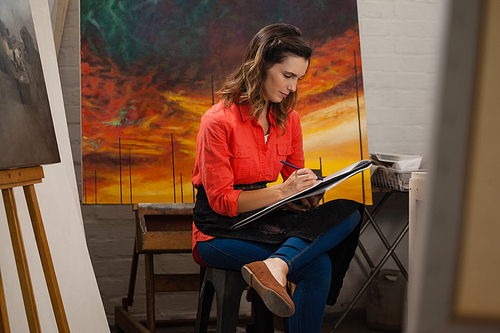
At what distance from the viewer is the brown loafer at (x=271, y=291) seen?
3.82ft

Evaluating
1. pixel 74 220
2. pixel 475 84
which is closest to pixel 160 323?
pixel 74 220

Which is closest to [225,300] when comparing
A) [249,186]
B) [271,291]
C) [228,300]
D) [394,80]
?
[228,300]

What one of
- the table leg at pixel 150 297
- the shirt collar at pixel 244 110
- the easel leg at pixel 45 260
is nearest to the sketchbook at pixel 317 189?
the shirt collar at pixel 244 110

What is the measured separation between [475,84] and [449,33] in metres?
0.03

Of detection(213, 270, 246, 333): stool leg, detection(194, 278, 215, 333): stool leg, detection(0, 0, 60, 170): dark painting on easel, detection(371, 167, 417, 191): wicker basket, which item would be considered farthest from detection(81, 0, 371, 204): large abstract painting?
detection(0, 0, 60, 170): dark painting on easel

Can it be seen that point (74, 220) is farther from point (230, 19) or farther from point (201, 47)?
point (230, 19)

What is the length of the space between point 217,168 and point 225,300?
404 millimetres

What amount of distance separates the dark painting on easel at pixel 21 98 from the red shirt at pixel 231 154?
469mm

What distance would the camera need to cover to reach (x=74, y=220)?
1562 mm

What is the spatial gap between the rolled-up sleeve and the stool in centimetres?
19

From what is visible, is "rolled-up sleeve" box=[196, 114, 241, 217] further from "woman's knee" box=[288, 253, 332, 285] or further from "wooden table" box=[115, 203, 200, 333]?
"wooden table" box=[115, 203, 200, 333]

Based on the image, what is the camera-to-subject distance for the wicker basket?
225 centimetres

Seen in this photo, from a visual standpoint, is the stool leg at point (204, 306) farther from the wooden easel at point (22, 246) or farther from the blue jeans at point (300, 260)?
the wooden easel at point (22, 246)

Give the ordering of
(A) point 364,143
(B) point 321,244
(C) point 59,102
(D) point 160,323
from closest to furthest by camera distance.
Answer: (B) point 321,244 < (C) point 59,102 < (D) point 160,323 < (A) point 364,143
